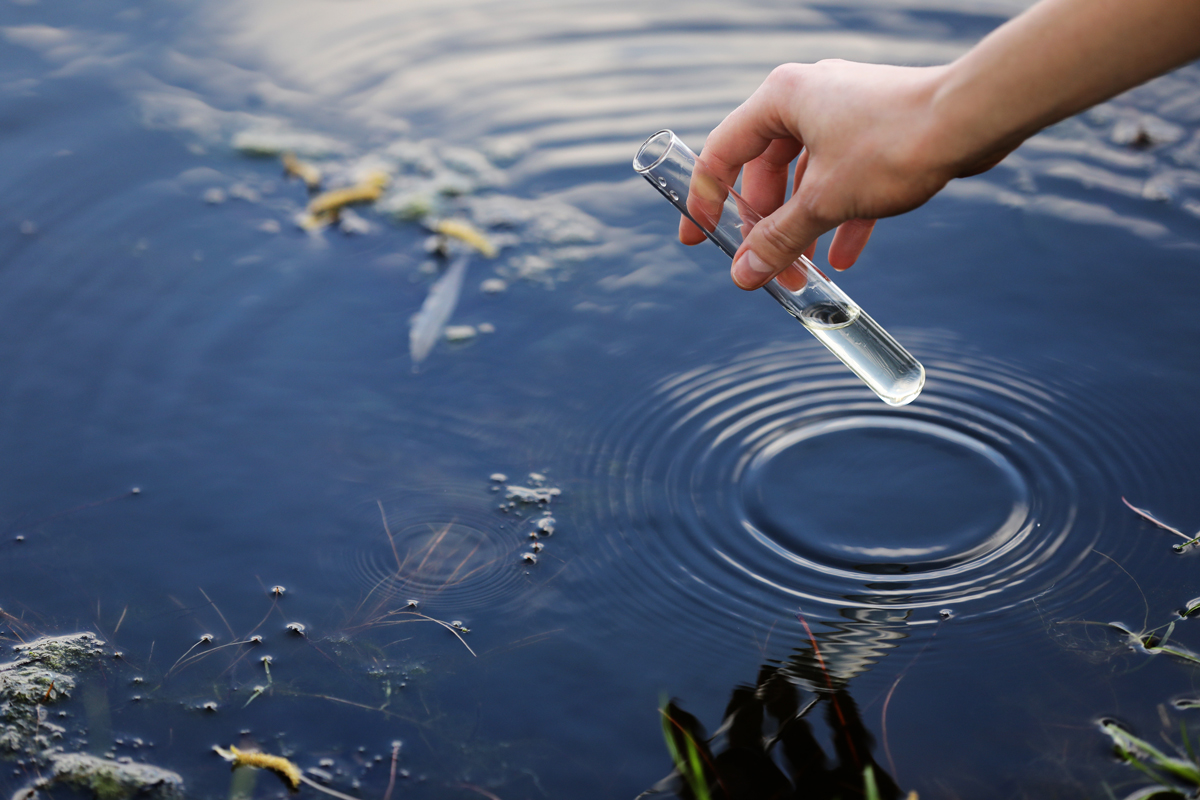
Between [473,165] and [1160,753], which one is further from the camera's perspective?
[473,165]

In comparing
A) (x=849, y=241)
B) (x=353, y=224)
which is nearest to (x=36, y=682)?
(x=353, y=224)

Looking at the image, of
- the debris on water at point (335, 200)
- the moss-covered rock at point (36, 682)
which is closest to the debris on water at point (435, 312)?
the debris on water at point (335, 200)

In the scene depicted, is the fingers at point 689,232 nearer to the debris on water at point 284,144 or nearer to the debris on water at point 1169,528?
the debris on water at point 1169,528

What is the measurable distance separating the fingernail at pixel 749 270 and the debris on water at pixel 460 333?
1102mm

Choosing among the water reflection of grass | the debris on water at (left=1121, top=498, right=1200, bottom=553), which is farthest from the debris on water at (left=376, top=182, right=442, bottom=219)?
the water reflection of grass

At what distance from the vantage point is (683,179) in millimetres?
1830

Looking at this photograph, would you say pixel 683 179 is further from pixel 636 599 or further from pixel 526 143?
pixel 526 143

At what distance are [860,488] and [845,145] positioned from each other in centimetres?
89

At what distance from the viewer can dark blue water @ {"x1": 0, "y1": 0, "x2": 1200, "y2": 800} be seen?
173cm

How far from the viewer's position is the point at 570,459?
7.36 feet

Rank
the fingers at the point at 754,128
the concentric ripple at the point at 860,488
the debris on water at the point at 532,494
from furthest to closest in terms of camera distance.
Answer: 1. the debris on water at the point at 532,494
2. the concentric ripple at the point at 860,488
3. the fingers at the point at 754,128

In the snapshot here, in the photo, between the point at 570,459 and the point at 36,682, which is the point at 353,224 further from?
the point at 36,682

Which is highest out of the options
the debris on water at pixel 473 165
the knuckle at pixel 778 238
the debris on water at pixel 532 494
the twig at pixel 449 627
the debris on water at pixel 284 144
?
the knuckle at pixel 778 238

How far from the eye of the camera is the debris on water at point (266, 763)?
163cm
